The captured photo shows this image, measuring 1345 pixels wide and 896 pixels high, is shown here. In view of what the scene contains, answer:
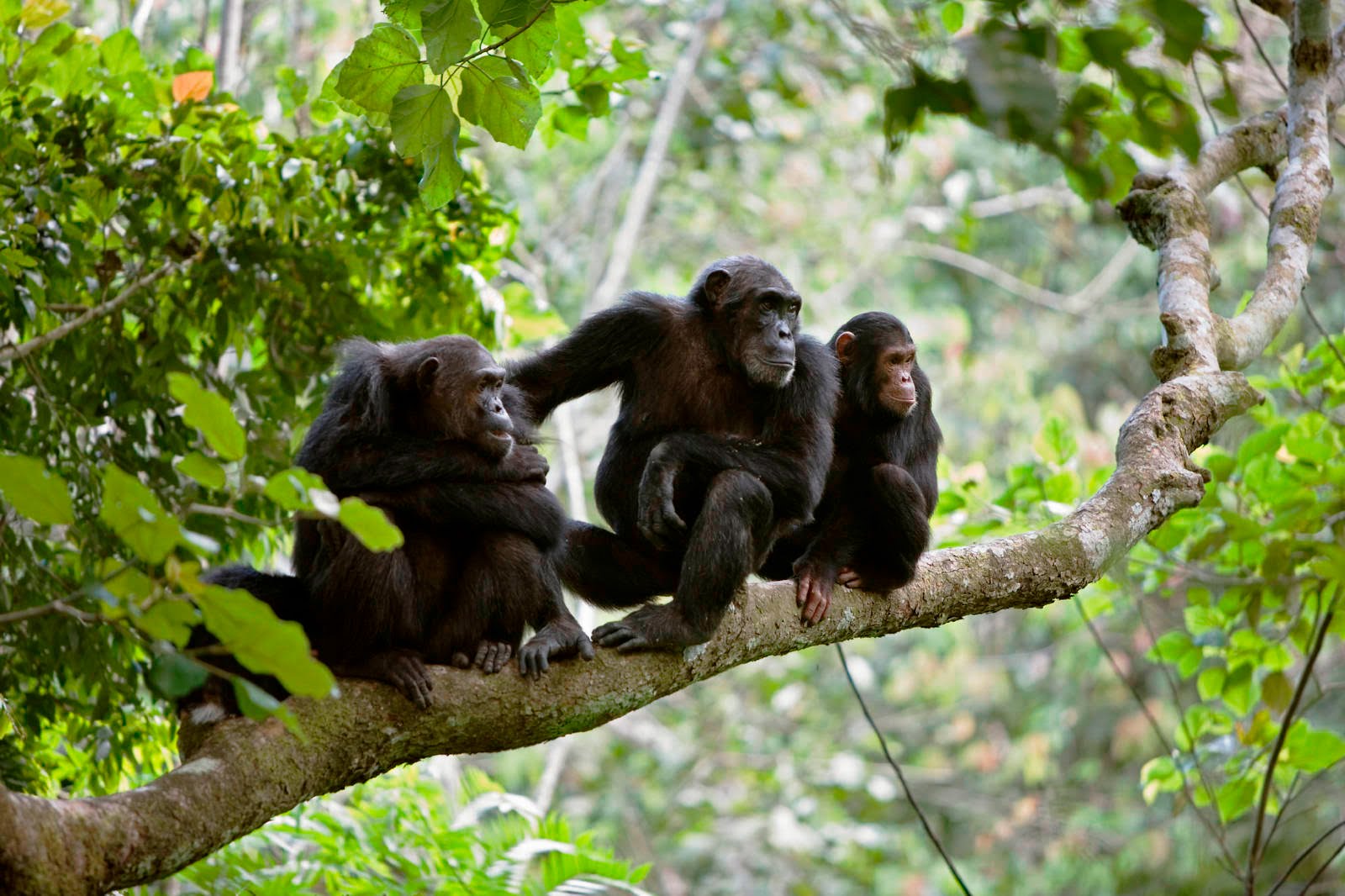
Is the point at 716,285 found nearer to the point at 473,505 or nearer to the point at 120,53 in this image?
the point at 473,505

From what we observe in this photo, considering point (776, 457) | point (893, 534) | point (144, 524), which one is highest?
point (144, 524)

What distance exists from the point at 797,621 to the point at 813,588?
123 mm

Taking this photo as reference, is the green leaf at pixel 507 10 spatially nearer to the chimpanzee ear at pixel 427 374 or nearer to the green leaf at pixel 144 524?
the chimpanzee ear at pixel 427 374

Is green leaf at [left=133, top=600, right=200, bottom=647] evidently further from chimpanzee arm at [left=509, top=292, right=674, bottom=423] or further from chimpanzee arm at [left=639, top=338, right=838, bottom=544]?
chimpanzee arm at [left=509, top=292, right=674, bottom=423]

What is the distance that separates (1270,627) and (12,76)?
597 centimetres

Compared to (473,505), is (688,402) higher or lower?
lower

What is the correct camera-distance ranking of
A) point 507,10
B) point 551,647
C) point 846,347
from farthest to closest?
point 846,347, point 551,647, point 507,10

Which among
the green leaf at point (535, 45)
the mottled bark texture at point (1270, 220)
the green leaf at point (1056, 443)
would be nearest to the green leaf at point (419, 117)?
the green leaf at point (535, 45)

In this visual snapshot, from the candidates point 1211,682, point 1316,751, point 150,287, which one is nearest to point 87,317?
point 150,287

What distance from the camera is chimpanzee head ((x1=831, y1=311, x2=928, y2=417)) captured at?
14.3 feet

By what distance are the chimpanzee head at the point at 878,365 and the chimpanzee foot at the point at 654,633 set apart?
4.41 feet

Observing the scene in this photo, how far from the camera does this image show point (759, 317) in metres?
4.23

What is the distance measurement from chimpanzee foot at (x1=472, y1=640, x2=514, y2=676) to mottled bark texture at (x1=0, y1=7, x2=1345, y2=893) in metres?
0.07

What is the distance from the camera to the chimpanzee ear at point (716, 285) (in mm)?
4383
